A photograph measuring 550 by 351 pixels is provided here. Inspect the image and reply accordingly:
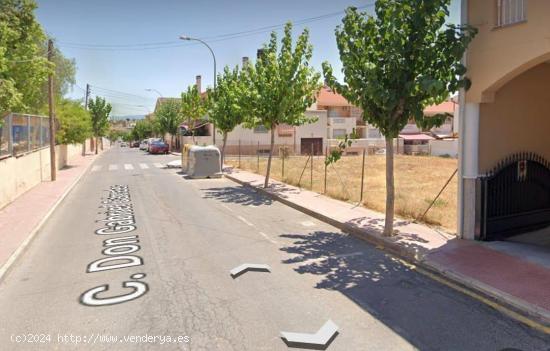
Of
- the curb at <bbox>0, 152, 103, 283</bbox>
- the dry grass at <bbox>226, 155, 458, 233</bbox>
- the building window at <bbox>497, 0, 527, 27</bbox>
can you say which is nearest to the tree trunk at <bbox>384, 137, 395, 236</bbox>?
the dry grass at <bbox>226, 155, 458, 233</bbox>

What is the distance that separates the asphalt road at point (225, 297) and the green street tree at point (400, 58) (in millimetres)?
2484

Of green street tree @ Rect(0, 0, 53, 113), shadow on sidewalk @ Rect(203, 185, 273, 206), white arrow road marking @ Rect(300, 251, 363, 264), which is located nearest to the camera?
white arrow road marking @ Rect(300, 251, 363, 264)

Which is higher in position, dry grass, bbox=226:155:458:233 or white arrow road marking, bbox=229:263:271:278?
dry grass, bbox=226:155:458:233

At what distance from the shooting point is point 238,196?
614 inches

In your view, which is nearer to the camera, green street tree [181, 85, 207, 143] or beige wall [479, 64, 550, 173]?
beige wall [479, 64, 550, 173]

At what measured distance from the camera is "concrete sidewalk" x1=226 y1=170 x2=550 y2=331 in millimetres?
5463

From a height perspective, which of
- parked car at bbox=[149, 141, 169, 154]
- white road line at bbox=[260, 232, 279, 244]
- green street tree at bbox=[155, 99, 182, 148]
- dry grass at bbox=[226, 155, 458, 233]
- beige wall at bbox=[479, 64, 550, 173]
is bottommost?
white road line at bbox=[260, 232, 279, 244]

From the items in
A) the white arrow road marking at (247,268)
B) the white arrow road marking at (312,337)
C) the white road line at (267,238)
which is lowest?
the white arrow road marking at (312,337)

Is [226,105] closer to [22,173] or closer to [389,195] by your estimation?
[22,173]

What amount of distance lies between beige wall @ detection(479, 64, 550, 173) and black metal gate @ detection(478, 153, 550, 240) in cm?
23

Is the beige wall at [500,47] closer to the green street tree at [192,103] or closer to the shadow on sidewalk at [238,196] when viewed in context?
the shadow on sidewalk at [238,196]

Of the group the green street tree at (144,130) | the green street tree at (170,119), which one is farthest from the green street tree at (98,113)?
the green street tree at (144,130)

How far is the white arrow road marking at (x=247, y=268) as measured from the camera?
6.67 meters

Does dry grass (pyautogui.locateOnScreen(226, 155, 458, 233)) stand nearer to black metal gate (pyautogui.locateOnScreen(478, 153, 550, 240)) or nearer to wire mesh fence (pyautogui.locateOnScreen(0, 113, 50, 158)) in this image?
black metal gate (pyautogui.locateOnScreen(478, 153, 550, 240))
